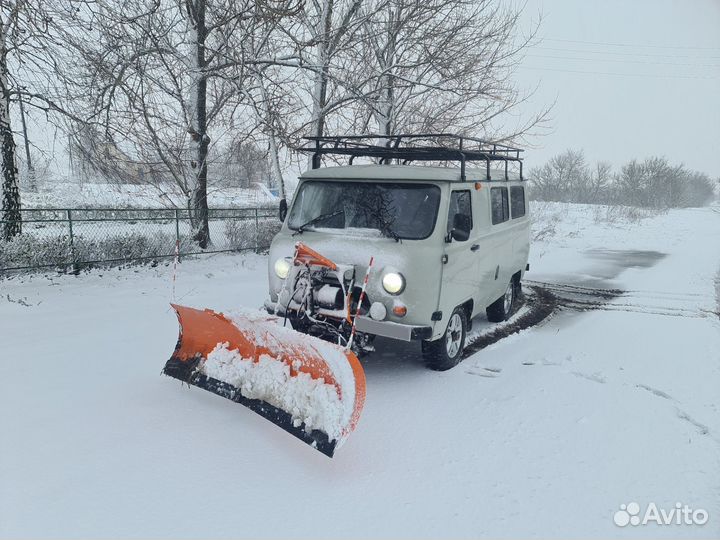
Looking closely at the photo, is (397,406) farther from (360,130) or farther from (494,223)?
(360,130)

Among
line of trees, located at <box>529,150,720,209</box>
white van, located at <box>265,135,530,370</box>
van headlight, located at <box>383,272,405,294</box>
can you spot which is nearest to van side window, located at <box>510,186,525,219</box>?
white van, located at <box>265,135,530,370</box>

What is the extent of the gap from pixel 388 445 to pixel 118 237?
29.9 ft

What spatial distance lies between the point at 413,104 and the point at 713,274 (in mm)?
9070

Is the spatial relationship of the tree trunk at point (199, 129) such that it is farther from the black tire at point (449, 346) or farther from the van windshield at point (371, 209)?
the black tire at point (449, 346)

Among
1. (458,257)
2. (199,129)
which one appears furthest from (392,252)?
(199,129)

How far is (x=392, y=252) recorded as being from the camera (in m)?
4.82

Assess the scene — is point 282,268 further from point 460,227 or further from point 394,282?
point 460,227

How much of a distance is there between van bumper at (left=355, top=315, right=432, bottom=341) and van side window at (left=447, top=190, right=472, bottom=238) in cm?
111

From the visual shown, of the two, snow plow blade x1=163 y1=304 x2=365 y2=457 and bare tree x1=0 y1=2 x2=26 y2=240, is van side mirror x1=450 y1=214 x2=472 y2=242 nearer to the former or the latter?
snow plow blade x1=163 y1=304 x2=365 y2=457

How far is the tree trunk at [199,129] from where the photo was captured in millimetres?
11578

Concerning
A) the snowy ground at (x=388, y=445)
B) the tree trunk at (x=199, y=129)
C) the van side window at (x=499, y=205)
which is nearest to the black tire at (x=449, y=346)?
the snowy ground at (x=388, y=445)

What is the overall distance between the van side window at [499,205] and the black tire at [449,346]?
1.62 metres

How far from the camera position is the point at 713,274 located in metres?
11.9

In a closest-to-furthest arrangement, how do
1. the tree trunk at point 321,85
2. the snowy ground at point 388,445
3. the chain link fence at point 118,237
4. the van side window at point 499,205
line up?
1. the snowy ground at point 388,445
2. the van side window at point 499,205
3. the chain link fence at point 118,237
4. the tree trunk at point 321,85
